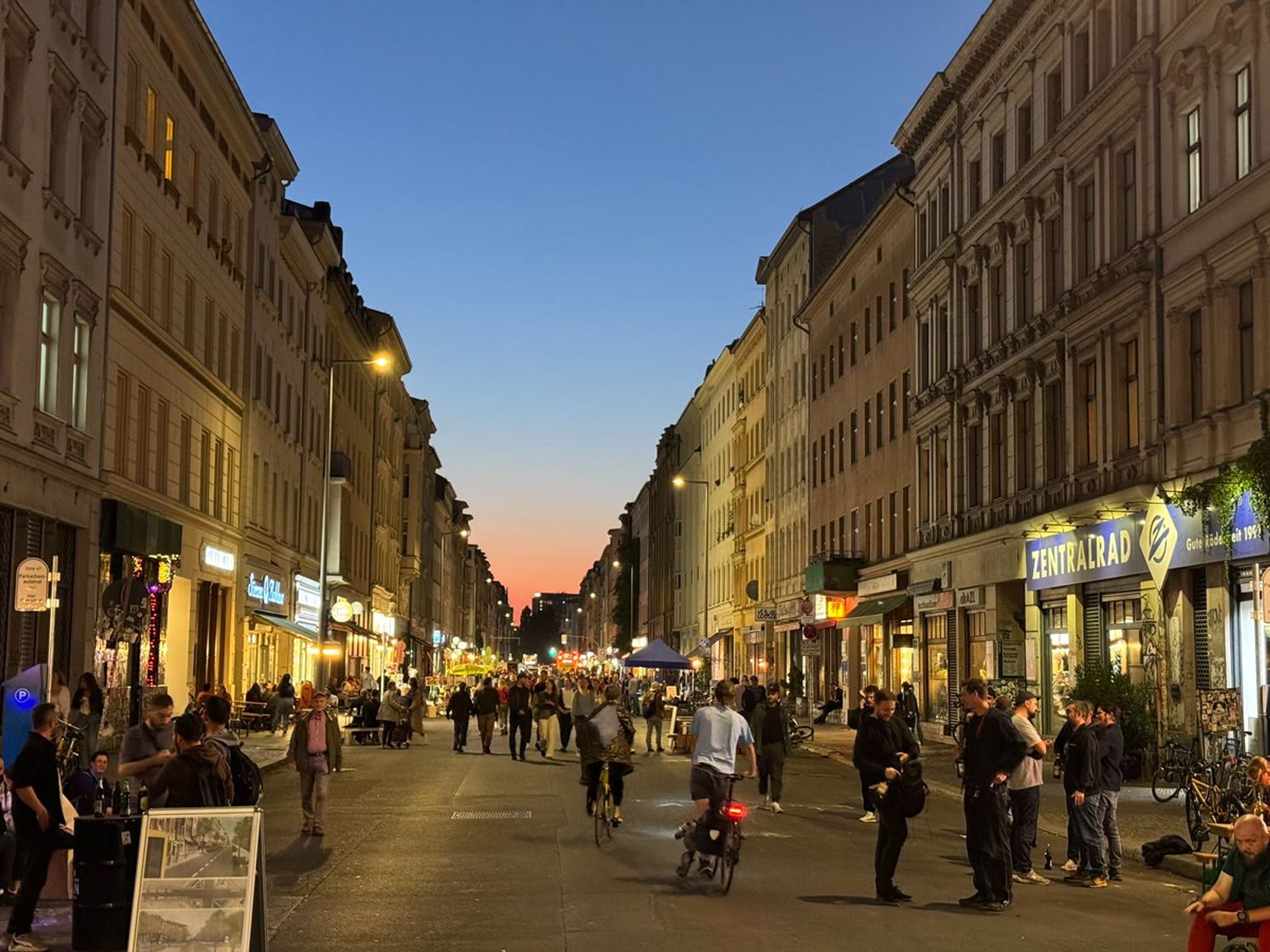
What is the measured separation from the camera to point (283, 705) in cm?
4503

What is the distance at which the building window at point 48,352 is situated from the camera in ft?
88.7

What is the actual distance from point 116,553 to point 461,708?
11.0 metres

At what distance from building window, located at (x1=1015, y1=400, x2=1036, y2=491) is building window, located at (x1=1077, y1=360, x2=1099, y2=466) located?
363 cm

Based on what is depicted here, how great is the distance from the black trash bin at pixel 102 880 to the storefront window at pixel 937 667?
3374cm

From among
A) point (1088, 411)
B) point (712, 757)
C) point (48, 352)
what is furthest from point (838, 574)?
point (712, 757)

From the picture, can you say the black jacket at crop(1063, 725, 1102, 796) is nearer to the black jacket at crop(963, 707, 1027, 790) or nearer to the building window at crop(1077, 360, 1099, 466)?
the black jacket at crop(963, 707, 1027, 790)

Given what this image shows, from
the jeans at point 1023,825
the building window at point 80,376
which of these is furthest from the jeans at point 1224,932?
the building window at point 80,376

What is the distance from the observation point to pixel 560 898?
1402 cm

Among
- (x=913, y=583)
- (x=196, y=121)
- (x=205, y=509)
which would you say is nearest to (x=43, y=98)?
(x=196, y=121)

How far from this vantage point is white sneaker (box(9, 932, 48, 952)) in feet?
36.4

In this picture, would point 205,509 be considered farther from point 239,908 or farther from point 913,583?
point 239,908

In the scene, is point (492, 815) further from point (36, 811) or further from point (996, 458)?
point (996, 458)

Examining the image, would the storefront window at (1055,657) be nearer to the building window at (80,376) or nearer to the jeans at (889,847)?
the building window at (80,376)

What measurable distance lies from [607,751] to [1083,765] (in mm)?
5498
